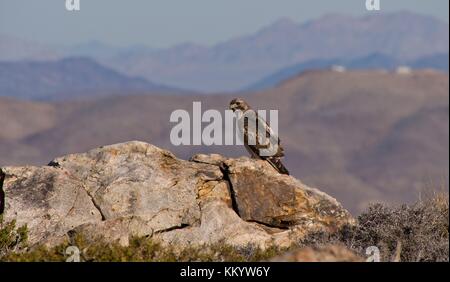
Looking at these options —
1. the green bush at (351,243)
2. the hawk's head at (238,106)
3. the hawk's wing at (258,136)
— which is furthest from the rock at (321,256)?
the hawk's head at (238,106)

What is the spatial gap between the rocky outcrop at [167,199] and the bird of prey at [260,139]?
42 centimetres

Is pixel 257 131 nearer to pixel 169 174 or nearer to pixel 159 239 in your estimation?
pixel 169 174

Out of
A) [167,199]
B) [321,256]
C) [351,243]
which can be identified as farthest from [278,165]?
[321,256]

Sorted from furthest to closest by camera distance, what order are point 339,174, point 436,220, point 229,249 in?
1. point 339,174
2. point 436,220
3. point 229,249

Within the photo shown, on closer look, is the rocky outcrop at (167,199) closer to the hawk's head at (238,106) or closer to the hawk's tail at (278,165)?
the hawk's tail at (278,165)

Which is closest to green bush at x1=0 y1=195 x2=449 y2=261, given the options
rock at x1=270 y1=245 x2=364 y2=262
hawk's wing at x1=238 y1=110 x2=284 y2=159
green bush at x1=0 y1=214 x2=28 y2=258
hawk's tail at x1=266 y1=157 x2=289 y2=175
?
green bush at x1=0 y1=214 x2=28 y2=258

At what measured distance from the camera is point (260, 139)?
66.3 ft

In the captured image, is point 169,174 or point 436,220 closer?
point 436,220

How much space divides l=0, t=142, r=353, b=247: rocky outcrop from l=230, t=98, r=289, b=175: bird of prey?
1.38 ft

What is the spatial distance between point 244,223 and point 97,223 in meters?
2.75

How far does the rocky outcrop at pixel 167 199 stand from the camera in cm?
1838

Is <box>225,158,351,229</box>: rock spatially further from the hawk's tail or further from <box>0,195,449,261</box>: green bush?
<box>0,195,449,261</box>: green bush
